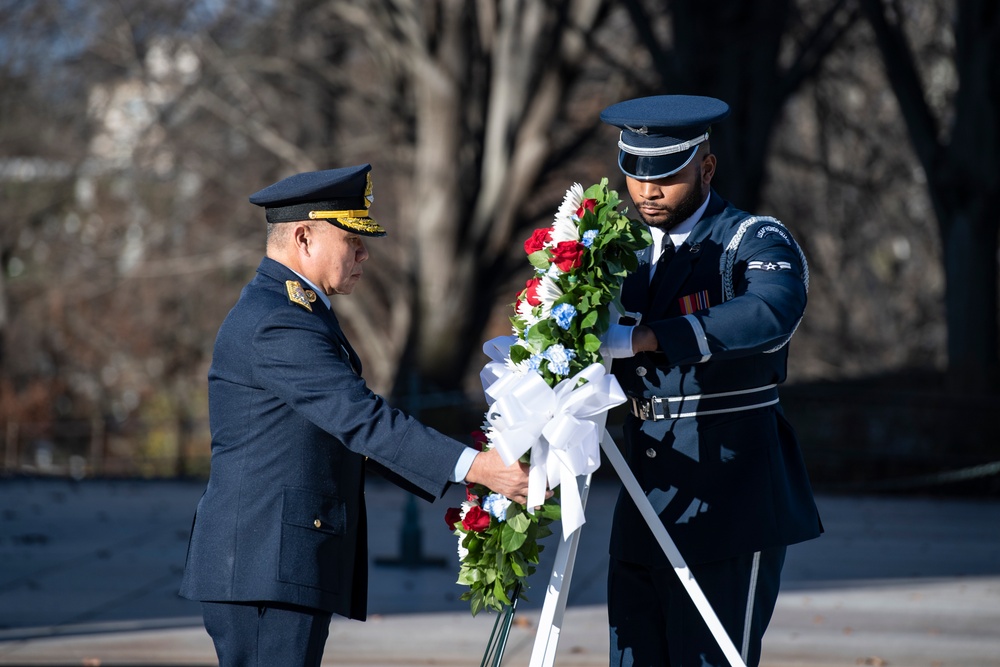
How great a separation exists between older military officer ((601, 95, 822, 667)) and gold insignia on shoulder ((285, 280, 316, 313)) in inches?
35.5

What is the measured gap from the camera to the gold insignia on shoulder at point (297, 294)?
3381mm

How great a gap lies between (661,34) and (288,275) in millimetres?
15881

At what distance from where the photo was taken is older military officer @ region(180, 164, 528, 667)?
3275mm

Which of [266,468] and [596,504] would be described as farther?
[596,504]

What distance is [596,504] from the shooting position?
11.4 meters

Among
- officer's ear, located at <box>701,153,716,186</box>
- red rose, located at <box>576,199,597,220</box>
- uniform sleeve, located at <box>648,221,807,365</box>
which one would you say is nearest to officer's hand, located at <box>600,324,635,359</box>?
uniform sleeve, located at <box>648,221,807,365</box>

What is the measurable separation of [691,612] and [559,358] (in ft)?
2.80

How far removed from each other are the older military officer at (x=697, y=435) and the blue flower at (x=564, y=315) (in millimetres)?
293

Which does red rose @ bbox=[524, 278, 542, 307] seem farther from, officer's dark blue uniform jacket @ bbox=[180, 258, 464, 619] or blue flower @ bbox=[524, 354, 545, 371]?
officer's dark blue uniform jacket @ bbox=[180, 258, 464, 619]

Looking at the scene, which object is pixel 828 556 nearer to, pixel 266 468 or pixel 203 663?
pixel 203 663

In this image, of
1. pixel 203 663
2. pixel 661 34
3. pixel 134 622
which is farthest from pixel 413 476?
pixel 661 34

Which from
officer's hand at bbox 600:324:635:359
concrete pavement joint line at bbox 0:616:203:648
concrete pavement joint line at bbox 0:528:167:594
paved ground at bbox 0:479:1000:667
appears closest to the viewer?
officer's hand at bbox 600:324:635:359

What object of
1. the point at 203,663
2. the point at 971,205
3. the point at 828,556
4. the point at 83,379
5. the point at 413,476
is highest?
the point at 413,476

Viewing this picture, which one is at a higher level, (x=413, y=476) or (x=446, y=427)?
(x=413, y=476)
